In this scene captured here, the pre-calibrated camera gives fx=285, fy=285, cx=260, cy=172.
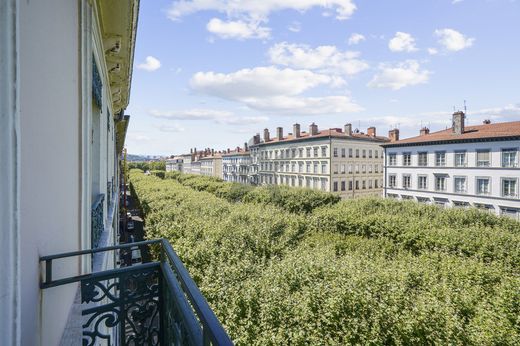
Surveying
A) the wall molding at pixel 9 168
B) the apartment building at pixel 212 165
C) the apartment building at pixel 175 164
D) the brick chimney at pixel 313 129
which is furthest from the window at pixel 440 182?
the apartment building at pixel 175 164

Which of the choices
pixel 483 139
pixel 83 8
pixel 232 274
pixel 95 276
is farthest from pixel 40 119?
pixel 483 139

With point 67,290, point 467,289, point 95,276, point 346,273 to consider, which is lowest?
point 467,289

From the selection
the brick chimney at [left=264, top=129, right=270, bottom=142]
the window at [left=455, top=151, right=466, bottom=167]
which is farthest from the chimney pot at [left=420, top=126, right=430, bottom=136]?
the brick chimney at [left=264, top=129, right=270, bottom=142]

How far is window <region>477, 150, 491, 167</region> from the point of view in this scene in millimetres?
29531

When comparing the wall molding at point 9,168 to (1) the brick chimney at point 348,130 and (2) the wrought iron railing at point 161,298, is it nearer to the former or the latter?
(2) the wrought iron railing at point 161,298

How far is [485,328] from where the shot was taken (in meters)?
6.03

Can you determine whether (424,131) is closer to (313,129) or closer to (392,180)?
(392,180)

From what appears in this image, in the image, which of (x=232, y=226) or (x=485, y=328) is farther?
(x=232, y=226)

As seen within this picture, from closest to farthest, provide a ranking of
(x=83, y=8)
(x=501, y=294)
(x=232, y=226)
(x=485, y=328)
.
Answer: (x=83, y=8) → (x=485, y=328) → (x=501, y=294) → (x=232, y=226)

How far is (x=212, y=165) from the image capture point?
85812 millimetres

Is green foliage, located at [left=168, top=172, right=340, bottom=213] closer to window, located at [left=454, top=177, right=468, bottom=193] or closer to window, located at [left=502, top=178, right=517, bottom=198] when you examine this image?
window, located at [left=454, top=177, right=468, bottom=193]

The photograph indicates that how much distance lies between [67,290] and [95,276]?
669 millimetres

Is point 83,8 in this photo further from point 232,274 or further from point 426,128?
point 426,128

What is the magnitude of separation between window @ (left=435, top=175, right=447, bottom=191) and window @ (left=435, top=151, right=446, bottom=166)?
154 cm
